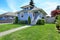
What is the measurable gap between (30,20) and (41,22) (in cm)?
569

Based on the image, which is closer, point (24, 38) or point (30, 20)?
point (24, 38)

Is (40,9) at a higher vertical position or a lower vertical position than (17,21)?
higher

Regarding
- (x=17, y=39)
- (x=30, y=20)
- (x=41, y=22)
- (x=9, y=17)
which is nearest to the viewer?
(x=17, y=39)

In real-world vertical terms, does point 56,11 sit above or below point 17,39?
above

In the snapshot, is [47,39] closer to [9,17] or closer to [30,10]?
[30,10]

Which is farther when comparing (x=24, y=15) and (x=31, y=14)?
(x=24, y=15)

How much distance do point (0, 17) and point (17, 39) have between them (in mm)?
56870

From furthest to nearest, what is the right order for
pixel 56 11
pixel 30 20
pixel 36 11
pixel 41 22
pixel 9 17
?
pixel 9 17
pixel 56 11
pixel 36 11
pixel 30 20
pixel 41 22

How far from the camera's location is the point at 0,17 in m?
68.9

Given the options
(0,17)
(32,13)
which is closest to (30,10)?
(32,13)

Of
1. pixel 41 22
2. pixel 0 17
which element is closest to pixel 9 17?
pixel 0 17

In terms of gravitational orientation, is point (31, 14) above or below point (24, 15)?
above

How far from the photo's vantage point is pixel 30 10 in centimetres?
4184

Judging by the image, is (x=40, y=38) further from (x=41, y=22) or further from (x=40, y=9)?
(x=40, y=9)
